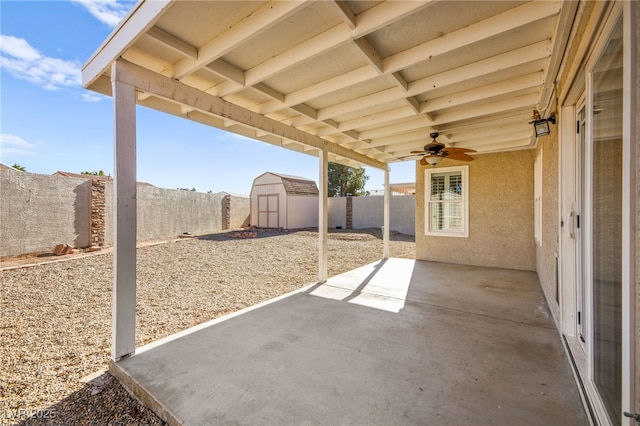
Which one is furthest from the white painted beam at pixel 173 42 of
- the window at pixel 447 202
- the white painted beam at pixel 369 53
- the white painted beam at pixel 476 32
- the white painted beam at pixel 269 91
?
the window at pixel 447 202

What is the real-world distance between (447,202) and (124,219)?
6.56m

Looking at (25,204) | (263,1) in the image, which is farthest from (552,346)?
(25,204)

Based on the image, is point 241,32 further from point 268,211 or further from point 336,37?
point 268,211

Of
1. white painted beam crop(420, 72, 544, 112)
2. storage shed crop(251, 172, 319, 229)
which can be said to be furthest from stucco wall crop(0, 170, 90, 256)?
white painted beam crop(420, 72, 544, 112)

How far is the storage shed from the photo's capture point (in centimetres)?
1614

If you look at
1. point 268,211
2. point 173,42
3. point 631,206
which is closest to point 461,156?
point 631,206

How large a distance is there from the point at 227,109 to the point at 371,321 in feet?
10.1

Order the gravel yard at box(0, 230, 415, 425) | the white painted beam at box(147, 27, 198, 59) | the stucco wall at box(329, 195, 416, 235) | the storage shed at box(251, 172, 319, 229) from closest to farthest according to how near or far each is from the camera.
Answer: the gravel yard at box(0, 230, 415, 425)
the white painted beam at box(147, 27, 198, 59)
the stucco wall at box(329, 195, 416, 235)
the storage shed at box(251, 172, 319, 229)

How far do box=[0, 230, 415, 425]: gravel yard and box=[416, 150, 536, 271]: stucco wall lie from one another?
87.9 inches

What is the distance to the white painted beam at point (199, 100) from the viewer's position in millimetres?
2410

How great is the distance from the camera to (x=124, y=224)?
236cm

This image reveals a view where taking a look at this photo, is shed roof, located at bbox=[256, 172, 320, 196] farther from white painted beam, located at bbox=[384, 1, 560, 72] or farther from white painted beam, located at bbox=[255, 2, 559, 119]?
white painted beam, located at bbox=[384, 1, 560, 72]

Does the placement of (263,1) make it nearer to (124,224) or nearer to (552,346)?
(124,224)

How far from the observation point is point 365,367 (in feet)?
7.29
